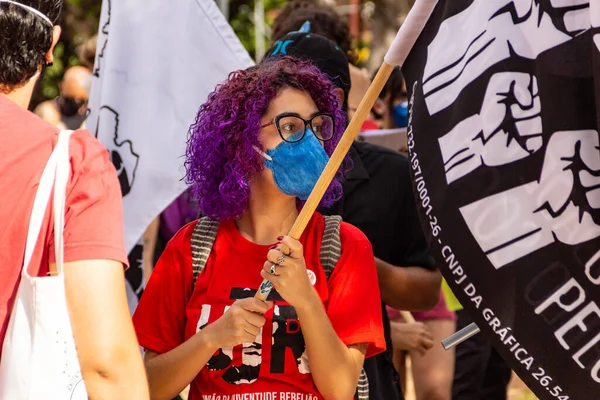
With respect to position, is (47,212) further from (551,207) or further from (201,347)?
(551,207)

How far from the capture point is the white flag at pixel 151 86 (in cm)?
445

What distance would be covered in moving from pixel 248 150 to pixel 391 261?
92 centimetres

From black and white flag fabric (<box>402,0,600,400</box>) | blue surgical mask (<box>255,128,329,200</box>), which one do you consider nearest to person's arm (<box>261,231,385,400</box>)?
blue surgical mask (<box>255,128,329,200</box>)

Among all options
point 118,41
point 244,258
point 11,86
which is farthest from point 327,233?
point 118,41

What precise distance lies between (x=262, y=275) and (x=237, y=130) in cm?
51

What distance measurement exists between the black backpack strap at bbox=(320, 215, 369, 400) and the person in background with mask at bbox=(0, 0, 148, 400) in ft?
2.37

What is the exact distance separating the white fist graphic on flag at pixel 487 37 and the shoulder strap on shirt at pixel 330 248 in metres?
0.45

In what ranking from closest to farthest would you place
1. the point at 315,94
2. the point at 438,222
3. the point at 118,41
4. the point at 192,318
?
the point at 438,222 → the point at 192,318 → the point at 315,94 → the point at 118,41

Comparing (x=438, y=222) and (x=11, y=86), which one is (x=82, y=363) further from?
(x=438, y=222)

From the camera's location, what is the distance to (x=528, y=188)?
2.45m

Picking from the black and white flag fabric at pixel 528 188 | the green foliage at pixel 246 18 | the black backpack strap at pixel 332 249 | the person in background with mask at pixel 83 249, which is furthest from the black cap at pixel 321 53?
the green foliage at pixel 246 18

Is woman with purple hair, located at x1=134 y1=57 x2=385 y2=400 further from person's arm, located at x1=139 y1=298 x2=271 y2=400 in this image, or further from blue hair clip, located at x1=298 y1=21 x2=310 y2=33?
blue hair clip, located at x1=298 y1=21 x2=310 y2=33

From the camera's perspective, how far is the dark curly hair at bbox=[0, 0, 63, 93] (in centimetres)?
233

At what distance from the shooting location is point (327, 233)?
2.86 meters
